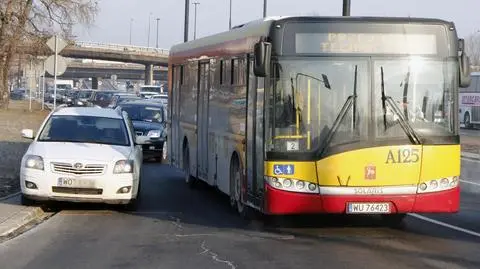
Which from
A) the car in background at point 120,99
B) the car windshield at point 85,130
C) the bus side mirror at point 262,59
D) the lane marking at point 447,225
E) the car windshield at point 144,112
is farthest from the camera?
the car in background at point 120,99

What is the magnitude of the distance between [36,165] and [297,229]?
4.09 m

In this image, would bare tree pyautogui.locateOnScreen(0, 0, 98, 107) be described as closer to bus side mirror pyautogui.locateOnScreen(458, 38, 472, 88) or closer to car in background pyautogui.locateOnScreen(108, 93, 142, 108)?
car in background pyautogui.locateOnScreen(108, 93, 142, 108)

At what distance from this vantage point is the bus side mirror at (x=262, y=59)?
386 inches

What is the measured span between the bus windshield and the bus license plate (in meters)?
0.82

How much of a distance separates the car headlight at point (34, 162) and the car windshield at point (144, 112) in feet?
39.9

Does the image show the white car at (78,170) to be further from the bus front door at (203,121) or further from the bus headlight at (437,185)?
the bus headlight at (437,185)

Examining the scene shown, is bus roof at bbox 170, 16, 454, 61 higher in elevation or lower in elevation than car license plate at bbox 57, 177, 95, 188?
higher

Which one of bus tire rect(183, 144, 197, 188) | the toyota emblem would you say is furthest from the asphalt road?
bus tire rect(183, 144, 197, 188)

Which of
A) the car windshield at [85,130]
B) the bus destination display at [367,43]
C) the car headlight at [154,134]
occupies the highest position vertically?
the bus destination display at [367,43]

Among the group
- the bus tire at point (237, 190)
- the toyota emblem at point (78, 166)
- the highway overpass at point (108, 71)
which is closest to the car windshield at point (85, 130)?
the toyota emblem at point (78, 166)

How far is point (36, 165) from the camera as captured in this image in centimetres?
1191

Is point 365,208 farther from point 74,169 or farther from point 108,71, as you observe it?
point 108,71

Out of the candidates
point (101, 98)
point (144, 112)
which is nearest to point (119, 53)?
point (101, 98)

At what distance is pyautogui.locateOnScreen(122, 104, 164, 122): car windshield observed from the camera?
24.3 meters
